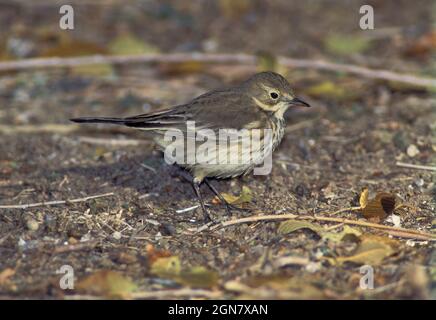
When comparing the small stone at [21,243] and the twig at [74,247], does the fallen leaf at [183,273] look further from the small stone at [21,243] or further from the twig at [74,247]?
the small stone at [21,243]

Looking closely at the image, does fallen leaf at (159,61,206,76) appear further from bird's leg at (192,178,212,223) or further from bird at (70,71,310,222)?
bird's leg at (192,178,212,223)

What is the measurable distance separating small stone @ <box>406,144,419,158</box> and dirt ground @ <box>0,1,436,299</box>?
15 mm

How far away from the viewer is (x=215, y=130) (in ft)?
18.8

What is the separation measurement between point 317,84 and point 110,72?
2.42m

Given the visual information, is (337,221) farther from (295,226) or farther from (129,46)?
(129,46)

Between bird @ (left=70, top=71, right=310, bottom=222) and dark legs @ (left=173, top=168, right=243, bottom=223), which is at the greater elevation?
bird @ (left=70, top=71, right=310, bottom=222)

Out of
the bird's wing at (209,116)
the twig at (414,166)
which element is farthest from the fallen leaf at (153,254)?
the twig at (414,166)

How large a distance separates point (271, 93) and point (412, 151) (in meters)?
1.45

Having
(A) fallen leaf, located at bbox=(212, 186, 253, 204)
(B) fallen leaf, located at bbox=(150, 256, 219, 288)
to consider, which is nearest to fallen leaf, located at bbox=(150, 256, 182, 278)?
(B) fallen leaf, located at bbox=(150, 256, 219, 288)

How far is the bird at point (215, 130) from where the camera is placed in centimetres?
566

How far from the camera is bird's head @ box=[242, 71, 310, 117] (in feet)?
20.1

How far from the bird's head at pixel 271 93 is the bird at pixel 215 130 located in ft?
0.04

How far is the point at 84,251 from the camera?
505 cm

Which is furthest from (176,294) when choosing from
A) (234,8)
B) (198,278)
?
(234,8)
